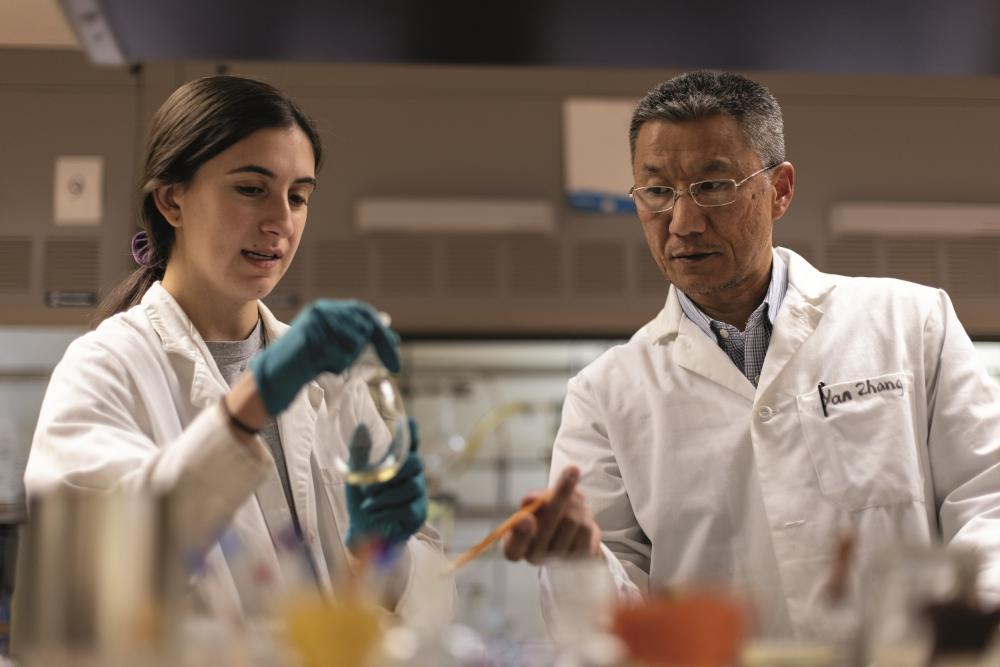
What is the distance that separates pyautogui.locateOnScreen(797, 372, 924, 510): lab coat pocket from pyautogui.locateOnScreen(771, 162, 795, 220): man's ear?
1.21 ft

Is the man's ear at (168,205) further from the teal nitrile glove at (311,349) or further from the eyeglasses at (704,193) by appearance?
the eyeglasses at (704,193)

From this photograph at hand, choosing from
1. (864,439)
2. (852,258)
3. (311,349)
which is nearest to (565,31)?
(311,349)

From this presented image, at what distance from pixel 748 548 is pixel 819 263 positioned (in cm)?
154

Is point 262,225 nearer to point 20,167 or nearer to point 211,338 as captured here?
point 211,338

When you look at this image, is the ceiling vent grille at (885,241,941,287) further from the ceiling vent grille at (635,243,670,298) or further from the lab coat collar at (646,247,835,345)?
the lab coat collar at (646,247,835,345)

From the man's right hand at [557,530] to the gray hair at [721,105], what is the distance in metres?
0.80

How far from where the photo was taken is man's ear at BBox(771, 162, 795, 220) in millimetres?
1857

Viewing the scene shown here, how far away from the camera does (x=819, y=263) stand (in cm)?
302

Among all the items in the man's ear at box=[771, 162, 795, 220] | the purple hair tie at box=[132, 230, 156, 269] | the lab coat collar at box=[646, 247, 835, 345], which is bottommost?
the lab coat collar at box=[646, 247, 835, 345]

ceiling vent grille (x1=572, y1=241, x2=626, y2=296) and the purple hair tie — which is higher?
ceiling vent grille (x1=572, y1=241, x2=626, y2=296)

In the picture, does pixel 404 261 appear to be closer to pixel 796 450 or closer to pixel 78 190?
pixel 78 190

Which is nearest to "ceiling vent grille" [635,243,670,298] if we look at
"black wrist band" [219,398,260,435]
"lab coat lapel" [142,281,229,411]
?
"lab coat lapel" [142,281,229,411]

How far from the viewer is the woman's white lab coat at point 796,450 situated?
64.1 inches

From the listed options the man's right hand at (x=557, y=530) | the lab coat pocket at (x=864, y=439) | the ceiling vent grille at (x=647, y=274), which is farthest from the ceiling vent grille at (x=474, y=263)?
the man's right hand at (x=557, y=530)
